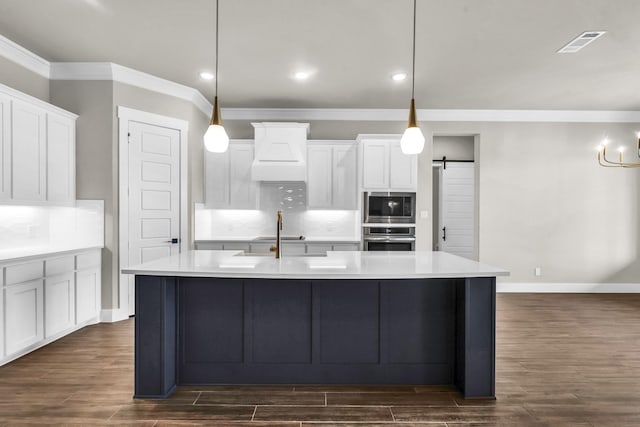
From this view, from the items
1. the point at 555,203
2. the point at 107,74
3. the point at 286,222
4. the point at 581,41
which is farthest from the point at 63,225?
the point at 555,203

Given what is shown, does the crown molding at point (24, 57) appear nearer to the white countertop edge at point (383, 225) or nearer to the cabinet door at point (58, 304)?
the cabinet door at point (58, 304)

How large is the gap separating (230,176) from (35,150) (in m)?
2.37

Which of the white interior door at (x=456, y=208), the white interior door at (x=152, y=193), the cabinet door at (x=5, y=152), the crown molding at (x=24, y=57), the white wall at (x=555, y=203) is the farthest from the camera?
the white interior door at (x=456, y=208)

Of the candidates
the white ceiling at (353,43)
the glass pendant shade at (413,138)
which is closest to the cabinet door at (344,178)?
the white ceiling at (353,43)

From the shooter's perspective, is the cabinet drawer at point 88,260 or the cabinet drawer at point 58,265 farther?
the cabinet drawer at point 88,260

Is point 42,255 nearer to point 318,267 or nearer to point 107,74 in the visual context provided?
point 107,74

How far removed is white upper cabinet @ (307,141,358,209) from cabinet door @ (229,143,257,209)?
85 centimetres

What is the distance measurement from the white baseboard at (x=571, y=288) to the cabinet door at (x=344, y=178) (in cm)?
275

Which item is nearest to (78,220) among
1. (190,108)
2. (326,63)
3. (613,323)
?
(190,108)

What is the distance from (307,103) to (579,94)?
367 cm

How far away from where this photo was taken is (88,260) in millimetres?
3973

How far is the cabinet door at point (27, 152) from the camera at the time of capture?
338 cm

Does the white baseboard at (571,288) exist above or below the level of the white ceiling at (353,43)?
below

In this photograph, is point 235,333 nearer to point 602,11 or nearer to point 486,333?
point 486,333
